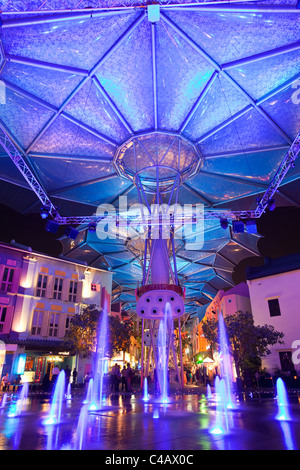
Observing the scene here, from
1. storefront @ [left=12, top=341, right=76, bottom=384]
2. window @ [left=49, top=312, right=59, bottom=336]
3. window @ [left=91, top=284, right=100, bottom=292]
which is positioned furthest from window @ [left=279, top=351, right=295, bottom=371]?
window @ [left=49, top=312, right=59, bottom=336]

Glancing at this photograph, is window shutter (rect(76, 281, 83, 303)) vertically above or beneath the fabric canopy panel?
beneath

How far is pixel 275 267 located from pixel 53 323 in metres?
23.9

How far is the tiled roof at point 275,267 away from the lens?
29753mm

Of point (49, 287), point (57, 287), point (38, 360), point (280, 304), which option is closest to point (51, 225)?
point (49, 287)

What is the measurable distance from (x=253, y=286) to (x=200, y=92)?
22.0 metres

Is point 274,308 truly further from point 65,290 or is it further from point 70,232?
point 65,290

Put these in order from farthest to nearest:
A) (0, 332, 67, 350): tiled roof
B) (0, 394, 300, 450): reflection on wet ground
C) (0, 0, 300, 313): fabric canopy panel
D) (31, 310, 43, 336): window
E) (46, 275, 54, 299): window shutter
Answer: (46, 275, 54, 299): window shutter → (31, 310, 43, 336): window → (0, 332, 67, 350): tiled roof → (0, 0, 300, 313): fabric canopy panel → (0, 394, 300, 450): reflection on wet ground

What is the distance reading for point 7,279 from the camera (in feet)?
100

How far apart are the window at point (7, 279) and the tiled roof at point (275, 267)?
24519mm

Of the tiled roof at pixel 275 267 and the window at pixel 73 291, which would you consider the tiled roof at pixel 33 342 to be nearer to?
the window at pixel 73 291

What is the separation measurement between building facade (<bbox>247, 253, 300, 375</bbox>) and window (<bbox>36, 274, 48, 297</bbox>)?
866 inches

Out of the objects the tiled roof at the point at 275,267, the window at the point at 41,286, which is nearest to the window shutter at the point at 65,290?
the window at the point at 41,286

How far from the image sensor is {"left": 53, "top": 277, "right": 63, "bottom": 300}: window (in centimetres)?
3434

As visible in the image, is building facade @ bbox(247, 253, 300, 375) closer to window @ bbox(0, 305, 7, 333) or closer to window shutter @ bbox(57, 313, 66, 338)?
window shutter @ bbox(57, 313, 66, 338)
